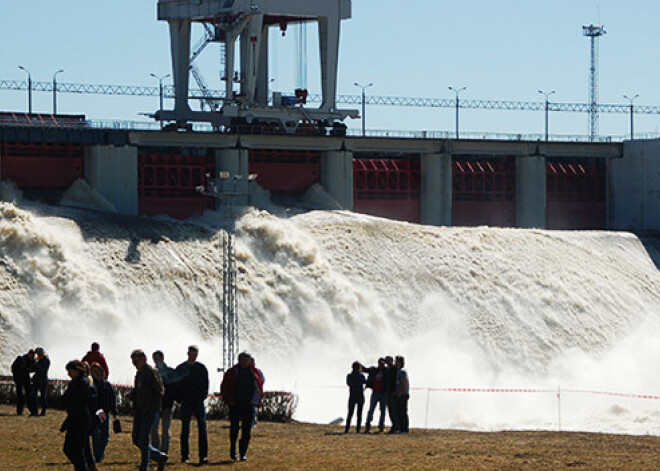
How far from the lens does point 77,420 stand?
2295 cm

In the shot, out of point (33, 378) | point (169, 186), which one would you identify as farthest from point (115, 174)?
point (33, 378)

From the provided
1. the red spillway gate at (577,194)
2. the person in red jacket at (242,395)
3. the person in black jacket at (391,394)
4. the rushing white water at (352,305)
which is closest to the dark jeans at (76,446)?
the person in red jacket at (242,395)

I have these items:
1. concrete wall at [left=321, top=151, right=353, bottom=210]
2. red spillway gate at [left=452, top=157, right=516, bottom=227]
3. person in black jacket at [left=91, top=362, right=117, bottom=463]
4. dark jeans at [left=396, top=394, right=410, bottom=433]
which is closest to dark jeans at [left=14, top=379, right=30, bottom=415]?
dark jeans at [left=396, top=394, right=410, bottom=433]

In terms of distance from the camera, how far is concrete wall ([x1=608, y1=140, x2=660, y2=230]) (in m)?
92.9

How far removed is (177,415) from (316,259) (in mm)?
35358

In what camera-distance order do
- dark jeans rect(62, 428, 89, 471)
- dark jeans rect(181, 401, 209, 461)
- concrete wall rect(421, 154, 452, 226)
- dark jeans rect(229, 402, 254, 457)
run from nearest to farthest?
1. dark jeans rect(62, 428, 89, 471)
2. dark jeans rect(181, 401, 209, 461)
3. dark jeans rect(229, 402, 254, 457)
4. concrete wall rect(421, 154, 452, 226)

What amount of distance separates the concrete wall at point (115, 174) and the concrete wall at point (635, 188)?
33499mm

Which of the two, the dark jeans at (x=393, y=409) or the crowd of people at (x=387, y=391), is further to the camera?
the dark jeans at (x=393, y=409)

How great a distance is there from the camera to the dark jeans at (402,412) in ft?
116

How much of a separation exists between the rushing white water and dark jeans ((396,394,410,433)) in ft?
53.9

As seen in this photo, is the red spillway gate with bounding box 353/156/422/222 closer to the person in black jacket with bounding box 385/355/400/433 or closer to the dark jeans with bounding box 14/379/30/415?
the person in black jacket with bounding box 385/355/400/433

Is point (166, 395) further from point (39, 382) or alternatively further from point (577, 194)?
point (577, 194)

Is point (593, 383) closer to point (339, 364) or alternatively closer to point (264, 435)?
point (339, 364)

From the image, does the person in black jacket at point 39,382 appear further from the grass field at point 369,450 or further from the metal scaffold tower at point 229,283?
the metal scaffold tower at point 229,283
